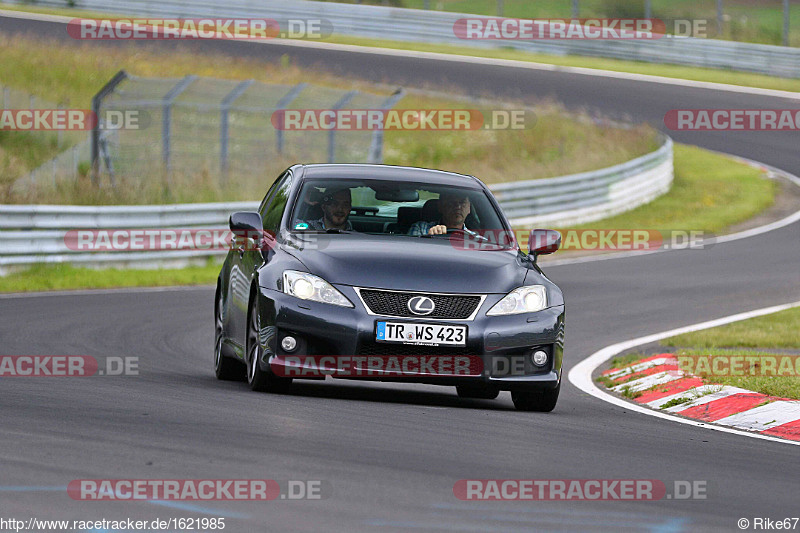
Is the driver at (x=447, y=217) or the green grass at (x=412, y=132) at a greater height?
the driver at (x=447, y=217)

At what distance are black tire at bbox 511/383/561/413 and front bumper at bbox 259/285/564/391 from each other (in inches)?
4.2

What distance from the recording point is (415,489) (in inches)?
245

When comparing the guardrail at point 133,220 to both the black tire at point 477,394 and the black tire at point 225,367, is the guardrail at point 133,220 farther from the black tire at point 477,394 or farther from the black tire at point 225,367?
the black tire at point 477,394

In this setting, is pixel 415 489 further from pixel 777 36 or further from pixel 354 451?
pixel 777 36

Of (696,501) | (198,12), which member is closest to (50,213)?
(696,501)

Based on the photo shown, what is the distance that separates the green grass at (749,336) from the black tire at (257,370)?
569 cm

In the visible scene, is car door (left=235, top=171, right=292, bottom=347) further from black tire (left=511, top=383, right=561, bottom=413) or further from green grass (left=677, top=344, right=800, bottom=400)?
green grass (left=677, top=344, right=800, bottom=400)

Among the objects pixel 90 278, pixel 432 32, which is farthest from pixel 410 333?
pixel 432 32

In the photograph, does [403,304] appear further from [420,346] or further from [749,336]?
[749,336]

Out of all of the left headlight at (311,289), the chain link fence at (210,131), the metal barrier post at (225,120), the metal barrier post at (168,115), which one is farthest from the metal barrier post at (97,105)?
the left headlight at (311,289)

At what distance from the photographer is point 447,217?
10.2 metres

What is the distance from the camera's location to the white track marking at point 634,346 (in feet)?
30.7

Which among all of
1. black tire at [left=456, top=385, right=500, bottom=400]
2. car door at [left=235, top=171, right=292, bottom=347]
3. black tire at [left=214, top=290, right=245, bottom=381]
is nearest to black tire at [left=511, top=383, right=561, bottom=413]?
black tire at [left=456, top=385, right=500, bottom=400]

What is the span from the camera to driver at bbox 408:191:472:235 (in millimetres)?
10133
